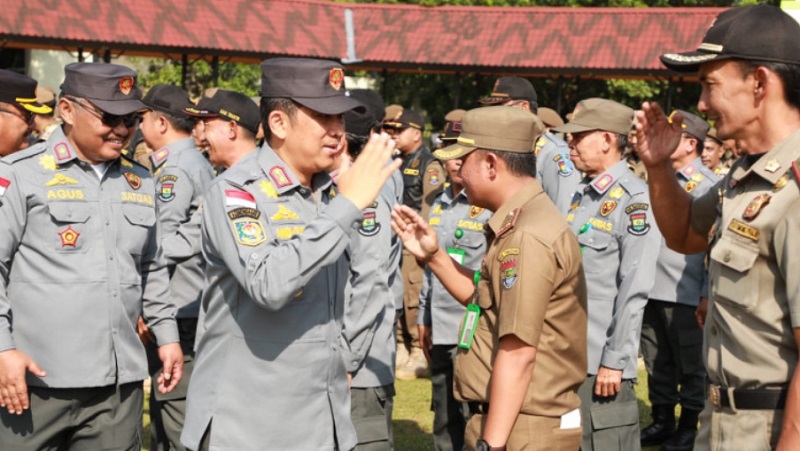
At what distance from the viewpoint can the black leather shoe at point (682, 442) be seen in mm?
8148

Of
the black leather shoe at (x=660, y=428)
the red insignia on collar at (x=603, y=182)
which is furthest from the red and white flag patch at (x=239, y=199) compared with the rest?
the black leather shoe at (x=660, y=428)

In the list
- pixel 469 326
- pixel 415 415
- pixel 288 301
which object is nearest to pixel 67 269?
pixel 288 301

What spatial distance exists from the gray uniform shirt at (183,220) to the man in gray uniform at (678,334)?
3.67m

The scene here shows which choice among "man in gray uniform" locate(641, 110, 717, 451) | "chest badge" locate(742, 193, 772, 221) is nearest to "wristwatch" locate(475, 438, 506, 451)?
"chest badge" locate(742, 193, 772, 221)

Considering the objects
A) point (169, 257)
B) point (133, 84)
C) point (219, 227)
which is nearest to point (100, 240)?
point (133, 84)

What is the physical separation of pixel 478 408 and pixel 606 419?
2208 mm

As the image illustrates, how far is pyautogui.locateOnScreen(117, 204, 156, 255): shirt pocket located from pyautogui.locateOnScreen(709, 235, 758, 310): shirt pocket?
2.68m

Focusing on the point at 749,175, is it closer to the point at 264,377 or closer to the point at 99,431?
the point at 264,377

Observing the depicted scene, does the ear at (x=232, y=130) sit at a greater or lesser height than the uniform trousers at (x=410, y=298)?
greater

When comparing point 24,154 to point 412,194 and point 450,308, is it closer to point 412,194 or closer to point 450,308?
point 450,308

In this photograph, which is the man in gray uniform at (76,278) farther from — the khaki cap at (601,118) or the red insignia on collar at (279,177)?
the khaki cap at (601,118)

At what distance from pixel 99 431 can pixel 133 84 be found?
1607 mm

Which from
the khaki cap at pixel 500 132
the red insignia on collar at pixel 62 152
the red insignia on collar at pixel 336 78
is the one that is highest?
the red insignia on collar at pixel 336 78

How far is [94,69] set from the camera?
466cm
